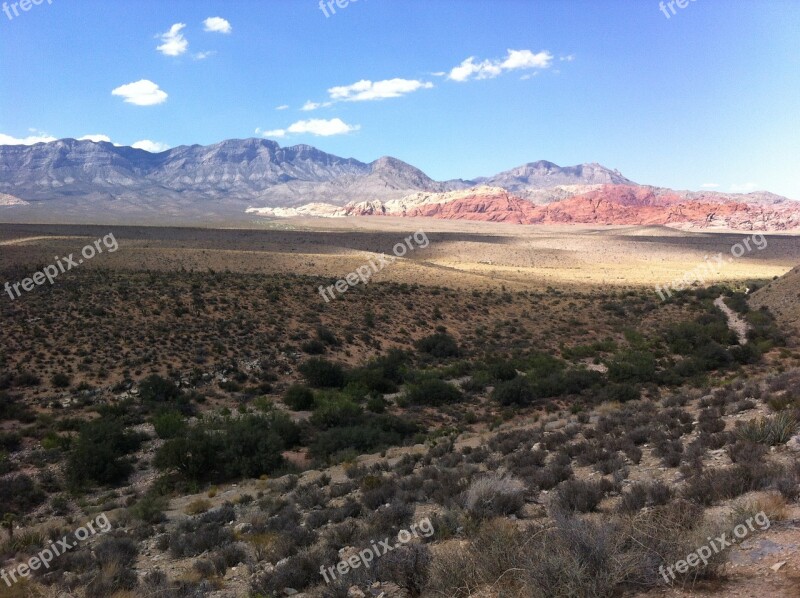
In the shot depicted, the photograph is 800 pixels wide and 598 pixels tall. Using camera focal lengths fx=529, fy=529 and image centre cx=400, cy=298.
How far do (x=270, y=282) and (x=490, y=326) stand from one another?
55.3 feet

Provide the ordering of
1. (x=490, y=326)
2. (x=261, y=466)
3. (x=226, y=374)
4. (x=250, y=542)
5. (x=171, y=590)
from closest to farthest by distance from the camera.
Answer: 1. (x=171, y=590)
2. (x=250, y=542)
3. (x=261, y=466)
4. (x=226, y=374)
5. (x=490, y=326)

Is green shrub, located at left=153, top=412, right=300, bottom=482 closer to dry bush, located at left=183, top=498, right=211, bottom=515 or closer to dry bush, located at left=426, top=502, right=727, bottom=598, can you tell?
dry bush, located at left=183, top=498, right=211, bottom=515

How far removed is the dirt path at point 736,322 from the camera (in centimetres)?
2889

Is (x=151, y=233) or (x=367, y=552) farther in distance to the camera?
(x=151, y=233)

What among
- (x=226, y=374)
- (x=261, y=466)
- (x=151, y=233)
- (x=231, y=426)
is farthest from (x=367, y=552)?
(x=151, y=233)

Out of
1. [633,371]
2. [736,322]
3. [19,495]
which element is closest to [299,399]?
[19,495]

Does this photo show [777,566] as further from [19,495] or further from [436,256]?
[436,256]

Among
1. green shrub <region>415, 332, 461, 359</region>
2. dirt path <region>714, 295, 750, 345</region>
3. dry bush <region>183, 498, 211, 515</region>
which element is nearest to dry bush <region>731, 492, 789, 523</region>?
dry bush <region>183, 498, 211, 515</region>

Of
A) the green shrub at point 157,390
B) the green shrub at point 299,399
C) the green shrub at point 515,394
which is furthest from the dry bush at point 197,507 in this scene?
the green shrub at point 515,394

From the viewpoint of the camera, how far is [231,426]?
48.7 ft

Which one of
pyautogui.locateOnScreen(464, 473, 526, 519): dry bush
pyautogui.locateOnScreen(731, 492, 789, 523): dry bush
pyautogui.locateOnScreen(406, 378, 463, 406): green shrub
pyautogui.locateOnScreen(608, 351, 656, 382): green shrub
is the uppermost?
pyautogui.locateOnScreen(731, 492, 789, 523): dry bush

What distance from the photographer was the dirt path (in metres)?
28.9

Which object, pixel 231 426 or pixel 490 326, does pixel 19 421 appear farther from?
pixel 490 326

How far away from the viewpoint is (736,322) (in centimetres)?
3306
